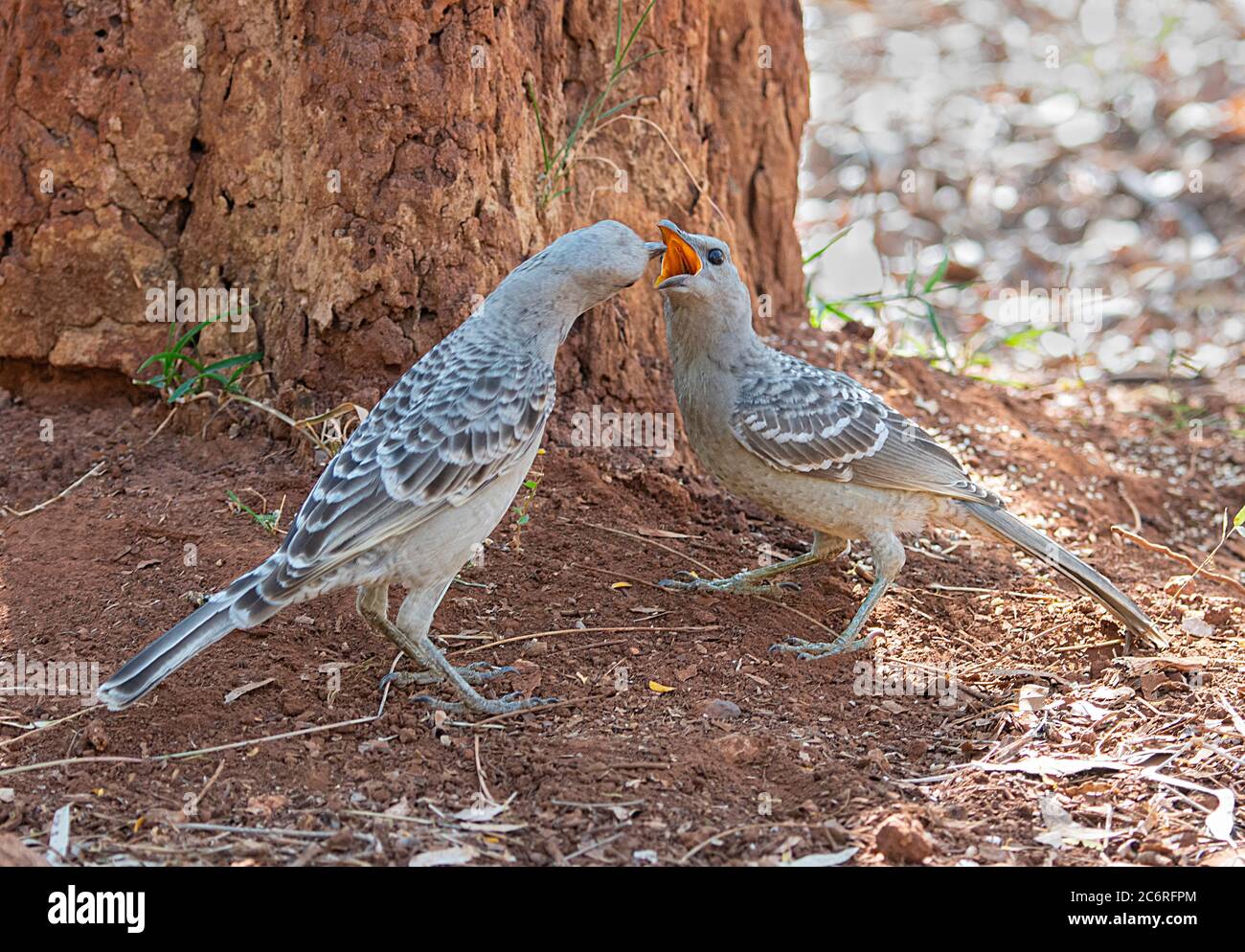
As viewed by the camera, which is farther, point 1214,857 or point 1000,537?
point 1000,537

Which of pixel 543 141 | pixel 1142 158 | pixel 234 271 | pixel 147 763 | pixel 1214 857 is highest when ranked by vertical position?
pixel 1142 158

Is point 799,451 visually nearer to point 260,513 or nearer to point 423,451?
point 423,451

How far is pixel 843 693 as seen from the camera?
459 centimetres

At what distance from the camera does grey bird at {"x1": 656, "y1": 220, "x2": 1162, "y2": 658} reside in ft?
16.5

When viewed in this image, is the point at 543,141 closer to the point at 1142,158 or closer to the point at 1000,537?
the point at 1000,537

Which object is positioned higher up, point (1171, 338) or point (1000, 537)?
point (1171, 338)

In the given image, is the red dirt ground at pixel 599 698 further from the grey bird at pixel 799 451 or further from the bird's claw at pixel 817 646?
the grey bird at pixel 799 451

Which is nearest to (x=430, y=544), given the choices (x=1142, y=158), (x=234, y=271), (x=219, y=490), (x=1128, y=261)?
(x=219, y=490)

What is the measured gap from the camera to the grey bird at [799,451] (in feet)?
16.5

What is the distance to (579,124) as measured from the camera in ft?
18.3

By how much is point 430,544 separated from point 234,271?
2.10 meters

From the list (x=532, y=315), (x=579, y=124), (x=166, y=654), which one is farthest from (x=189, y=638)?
(x=579, y=124)

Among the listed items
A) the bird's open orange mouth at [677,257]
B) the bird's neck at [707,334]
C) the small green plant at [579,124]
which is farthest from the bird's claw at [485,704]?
the small green plant at [579,124]

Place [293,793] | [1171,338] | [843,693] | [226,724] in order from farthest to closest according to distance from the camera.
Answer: [1171,338], [843,693], [226,724], [293,793]
